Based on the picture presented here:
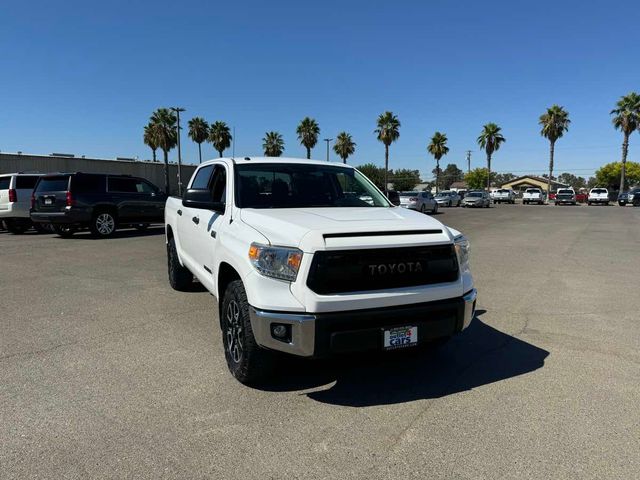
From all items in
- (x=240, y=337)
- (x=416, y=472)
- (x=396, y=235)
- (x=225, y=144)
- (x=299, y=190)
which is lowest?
(x=416, y=472)

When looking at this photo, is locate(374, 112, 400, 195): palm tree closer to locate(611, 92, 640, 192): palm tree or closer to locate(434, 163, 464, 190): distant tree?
locate(611, 92, 640, 192): palm tree

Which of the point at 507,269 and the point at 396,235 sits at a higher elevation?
the point at 396,235

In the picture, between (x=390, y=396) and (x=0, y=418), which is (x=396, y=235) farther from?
(x=0, y=418)

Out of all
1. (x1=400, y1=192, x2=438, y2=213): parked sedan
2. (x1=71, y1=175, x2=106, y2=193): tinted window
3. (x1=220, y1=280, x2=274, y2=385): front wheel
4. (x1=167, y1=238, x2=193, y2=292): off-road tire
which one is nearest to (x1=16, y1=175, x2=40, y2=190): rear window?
(x1=71, y1=175, x2=106, y2=193): tinted window

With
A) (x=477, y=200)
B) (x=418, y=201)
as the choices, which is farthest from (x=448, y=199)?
(x=418, y=201)

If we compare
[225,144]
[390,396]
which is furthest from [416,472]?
[225,144]

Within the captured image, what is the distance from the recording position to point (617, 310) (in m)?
5.98

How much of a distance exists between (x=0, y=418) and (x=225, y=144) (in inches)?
2263

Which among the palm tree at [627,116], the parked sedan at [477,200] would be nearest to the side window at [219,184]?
the parked sedan at [477,200]

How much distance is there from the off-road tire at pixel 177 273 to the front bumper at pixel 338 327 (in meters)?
3.57

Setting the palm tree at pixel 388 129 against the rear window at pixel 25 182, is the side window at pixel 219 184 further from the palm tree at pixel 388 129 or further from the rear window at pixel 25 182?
the palm tree at pixel 388 129

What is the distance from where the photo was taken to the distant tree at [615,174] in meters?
96.9

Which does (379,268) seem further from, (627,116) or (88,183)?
(627,116)

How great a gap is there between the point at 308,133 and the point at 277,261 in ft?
187
